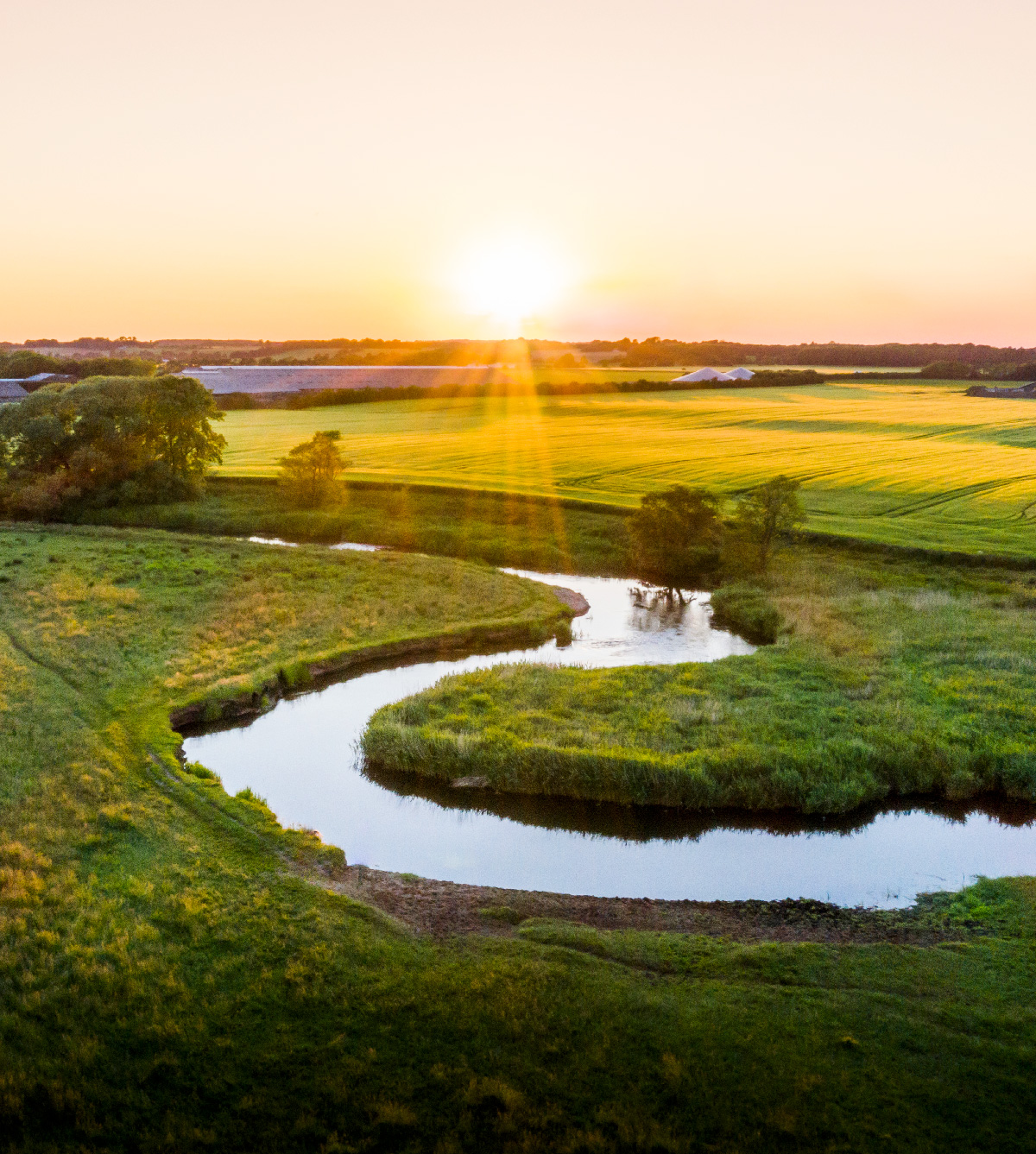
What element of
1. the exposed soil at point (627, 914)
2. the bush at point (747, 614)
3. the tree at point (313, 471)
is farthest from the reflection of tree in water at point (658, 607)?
the tree at point (313, 471)

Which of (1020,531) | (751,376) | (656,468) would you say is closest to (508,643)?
(1020,531)

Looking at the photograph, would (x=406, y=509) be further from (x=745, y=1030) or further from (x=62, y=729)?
(x=745, y=1030)

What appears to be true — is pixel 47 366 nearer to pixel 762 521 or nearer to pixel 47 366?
pixel 47 366

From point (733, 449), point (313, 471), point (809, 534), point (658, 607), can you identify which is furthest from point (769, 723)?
point (733, 449)

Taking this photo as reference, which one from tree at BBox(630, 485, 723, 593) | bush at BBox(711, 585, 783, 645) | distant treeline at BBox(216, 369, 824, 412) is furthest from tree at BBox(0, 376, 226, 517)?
distant treeline at BBox(216, 369, 824, 412)

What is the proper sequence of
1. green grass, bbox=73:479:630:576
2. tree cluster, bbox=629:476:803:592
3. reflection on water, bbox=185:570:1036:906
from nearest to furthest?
reflection on water, bbox=185:570:1036:906, tree cluster, bbox=629:476:803:592, green grass, bbox=73:479:630:576

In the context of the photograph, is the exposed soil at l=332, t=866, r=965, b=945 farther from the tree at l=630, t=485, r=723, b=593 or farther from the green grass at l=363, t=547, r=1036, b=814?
the tree at l=630, t=485, r=723, b=593
